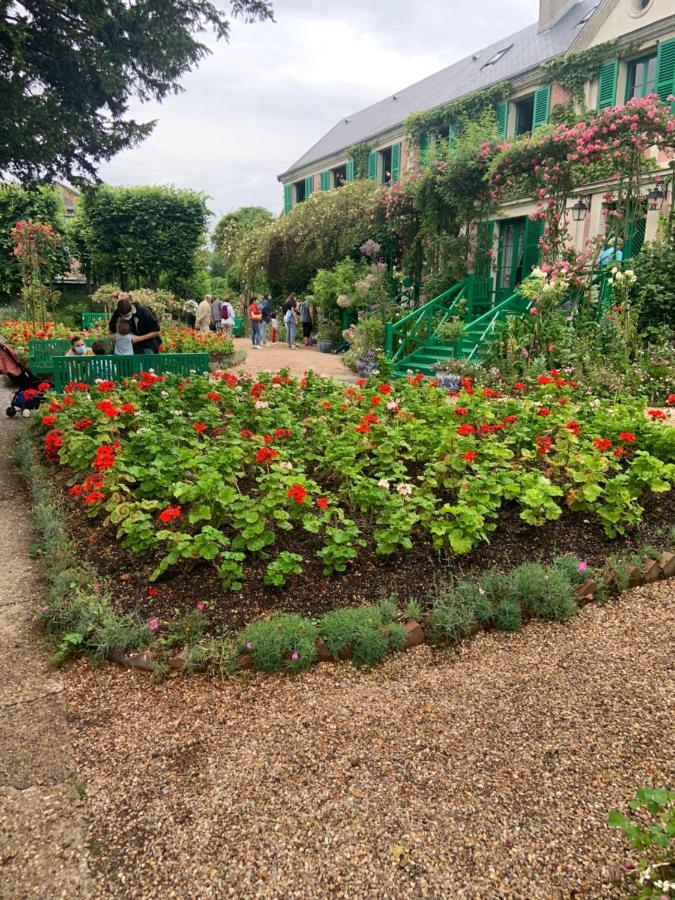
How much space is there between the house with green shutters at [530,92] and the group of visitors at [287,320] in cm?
460

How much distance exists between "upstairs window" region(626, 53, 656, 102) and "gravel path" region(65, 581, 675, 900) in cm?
1217

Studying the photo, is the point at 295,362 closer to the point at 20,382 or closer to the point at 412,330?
the point at 412,330

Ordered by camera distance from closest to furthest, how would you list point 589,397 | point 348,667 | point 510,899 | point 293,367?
1. point 510,899
2. point 348,667
3. point 589,397
4. point 293,367

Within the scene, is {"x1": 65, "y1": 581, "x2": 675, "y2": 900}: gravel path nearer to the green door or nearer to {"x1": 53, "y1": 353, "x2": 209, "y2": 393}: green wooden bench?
{"x1": 53, "y1": 353, "x2": 209, "y2": 393}: green wooden bench

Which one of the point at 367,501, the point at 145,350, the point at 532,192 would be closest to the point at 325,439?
the point at 367,501

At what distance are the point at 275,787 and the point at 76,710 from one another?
989 mm

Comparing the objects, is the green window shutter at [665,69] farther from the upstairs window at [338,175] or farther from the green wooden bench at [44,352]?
the upstairs window at [338,175]

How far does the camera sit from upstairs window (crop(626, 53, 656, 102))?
38.2 feet

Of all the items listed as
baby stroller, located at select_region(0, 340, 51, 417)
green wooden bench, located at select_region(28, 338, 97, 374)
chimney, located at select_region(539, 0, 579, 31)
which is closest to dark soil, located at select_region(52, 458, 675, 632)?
baby stroller, located at select_region(0, 340, 51, 417)

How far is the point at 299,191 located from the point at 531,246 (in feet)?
50.3

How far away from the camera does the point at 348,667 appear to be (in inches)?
114

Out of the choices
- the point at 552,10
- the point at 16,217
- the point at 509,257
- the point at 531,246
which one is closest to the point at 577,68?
the point at 531,246

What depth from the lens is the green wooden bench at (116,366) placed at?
756cm

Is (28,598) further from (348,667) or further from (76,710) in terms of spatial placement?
(348,667)
